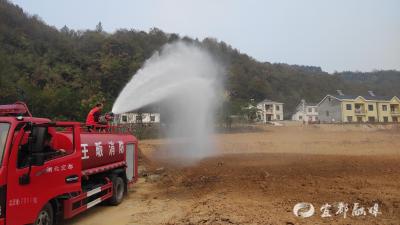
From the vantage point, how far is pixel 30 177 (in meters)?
6.75

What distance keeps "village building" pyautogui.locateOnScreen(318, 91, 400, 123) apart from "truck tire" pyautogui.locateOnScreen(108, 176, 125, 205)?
255ft

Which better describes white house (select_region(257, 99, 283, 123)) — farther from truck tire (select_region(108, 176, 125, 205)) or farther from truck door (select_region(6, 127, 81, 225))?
truck door (select_region(6, 127, 81, 225))

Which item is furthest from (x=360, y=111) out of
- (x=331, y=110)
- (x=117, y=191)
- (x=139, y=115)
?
(x=117, y=191)

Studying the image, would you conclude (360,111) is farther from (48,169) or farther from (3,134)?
(3,134)

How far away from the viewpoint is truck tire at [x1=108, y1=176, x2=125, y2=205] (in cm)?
1126

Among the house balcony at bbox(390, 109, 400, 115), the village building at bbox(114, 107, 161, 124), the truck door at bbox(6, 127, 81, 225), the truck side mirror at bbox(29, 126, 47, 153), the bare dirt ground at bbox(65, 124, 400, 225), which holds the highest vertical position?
the house balcony at bbox(390, 109, 400, 115)

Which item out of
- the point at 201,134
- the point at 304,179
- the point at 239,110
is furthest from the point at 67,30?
the point at 304,179

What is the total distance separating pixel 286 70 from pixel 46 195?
A: 148m

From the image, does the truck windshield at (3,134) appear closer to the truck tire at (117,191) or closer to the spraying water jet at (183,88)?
the truck tire at (117,191)

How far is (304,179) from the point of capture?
533 inches

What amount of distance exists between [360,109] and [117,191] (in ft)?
272

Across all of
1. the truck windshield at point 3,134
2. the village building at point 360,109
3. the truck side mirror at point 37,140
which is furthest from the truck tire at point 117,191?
the village building at point 360,109

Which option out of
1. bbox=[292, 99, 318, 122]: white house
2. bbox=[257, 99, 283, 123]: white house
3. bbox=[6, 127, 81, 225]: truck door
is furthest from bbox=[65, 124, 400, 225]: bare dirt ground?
bbox=[292, 99, 318, 122]: white house

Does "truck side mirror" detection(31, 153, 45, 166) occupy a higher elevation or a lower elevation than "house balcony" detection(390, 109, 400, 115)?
lower
